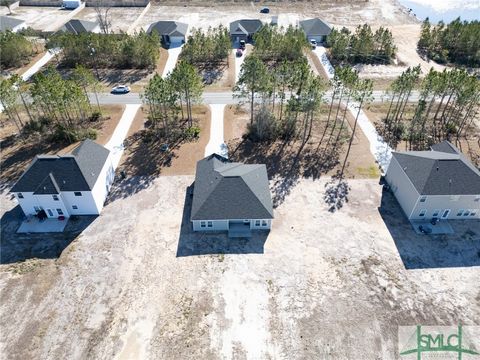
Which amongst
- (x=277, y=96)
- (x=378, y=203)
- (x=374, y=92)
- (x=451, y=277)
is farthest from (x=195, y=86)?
(x=451, y=277)

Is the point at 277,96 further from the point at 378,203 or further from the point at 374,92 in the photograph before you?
the point at 378,203

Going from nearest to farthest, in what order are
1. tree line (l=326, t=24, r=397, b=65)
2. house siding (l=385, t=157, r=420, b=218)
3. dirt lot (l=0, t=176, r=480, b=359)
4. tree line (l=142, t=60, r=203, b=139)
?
1. dirt lot (l=0, t=176, r=480, b=359)
2. house siding (l=385, t=157, r=420, b=218)
3. tree line (l=142, t=60, r=203, b=139)
4. tree line (l=326, t=24, r=397, b=65)

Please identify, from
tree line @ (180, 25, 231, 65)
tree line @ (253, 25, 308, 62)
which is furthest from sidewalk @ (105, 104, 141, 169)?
tree line @ (253, 25, 308, 62)

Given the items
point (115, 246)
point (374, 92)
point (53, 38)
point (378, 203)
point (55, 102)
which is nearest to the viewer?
point (115, 246)

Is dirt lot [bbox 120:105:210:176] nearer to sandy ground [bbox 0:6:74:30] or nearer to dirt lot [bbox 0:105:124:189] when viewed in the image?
dirt lot [bbox 0:105:124:189]

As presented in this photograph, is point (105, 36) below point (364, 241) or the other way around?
the other way around

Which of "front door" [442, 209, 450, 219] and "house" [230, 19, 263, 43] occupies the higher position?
"house" [230, 19, 263, 43]

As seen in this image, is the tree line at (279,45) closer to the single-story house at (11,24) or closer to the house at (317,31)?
the house at (317,31)
